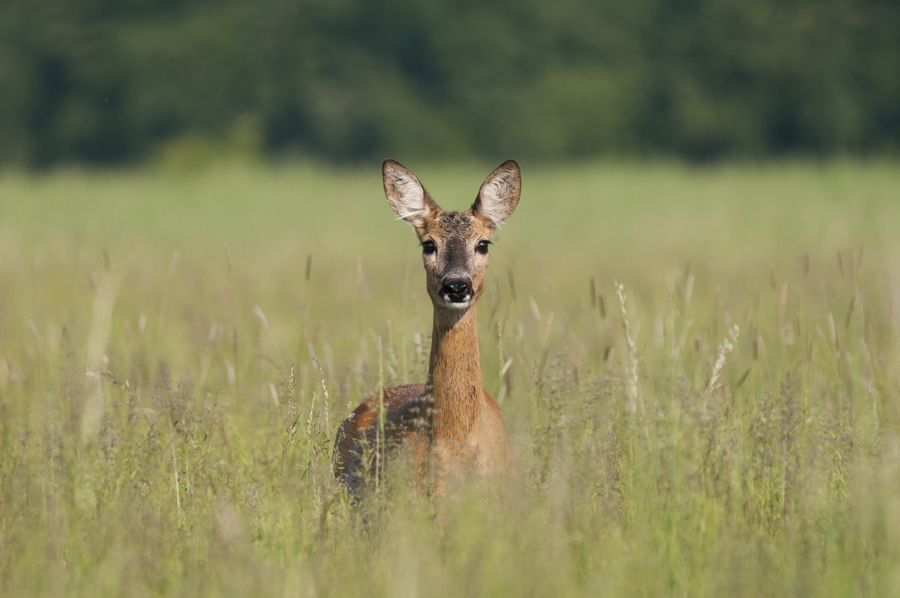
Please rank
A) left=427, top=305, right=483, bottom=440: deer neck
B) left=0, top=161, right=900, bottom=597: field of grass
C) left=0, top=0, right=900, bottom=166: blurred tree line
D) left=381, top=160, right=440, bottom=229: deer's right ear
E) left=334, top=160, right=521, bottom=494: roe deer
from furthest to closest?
left=0, top=0, right=900, bottom=166: blurred tree line < left=381, top=160, right=440, bottom=229: deer's right ear < left=427, top=305, right=483, bottom=440: deer neck < left=334, top=160, right=521, bottom=494: roe deer < left=0, top=161, right=900, bottom=597: field of grass

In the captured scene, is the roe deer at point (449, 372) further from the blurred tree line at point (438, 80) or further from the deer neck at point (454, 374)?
the blurred tree line at point (438, 80)

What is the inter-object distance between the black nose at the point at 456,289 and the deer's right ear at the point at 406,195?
0.51m

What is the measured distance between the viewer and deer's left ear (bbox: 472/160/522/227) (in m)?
4.06

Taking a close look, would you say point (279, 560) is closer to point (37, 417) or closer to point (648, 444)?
point (648, 444)

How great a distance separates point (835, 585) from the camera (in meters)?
2.65

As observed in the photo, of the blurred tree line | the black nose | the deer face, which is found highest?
the blurred tree line

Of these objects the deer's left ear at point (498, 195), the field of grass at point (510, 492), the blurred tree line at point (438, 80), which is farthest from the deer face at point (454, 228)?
the blurred tree line at point (438, 80)

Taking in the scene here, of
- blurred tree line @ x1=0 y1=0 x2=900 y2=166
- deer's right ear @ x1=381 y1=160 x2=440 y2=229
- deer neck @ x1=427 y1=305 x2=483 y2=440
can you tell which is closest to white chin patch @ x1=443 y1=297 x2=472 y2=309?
deer neck @ x1=427 y1=305 x2=483 y2=440

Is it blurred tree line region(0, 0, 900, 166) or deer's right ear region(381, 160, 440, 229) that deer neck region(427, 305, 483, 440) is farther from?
blurred tree line region(0, 0, 900, 166)

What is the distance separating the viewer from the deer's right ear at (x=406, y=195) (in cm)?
402

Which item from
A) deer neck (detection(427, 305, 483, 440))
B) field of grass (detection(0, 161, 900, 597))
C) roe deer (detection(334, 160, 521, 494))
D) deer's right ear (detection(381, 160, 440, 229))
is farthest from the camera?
deer's right ear (detection(381, 160, 440, 229))

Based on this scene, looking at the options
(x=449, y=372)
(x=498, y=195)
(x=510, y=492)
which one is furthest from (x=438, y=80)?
(x=510, y=492)

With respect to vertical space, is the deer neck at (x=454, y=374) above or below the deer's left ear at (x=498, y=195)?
below

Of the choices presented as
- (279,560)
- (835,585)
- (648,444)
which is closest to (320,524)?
(279,560)
